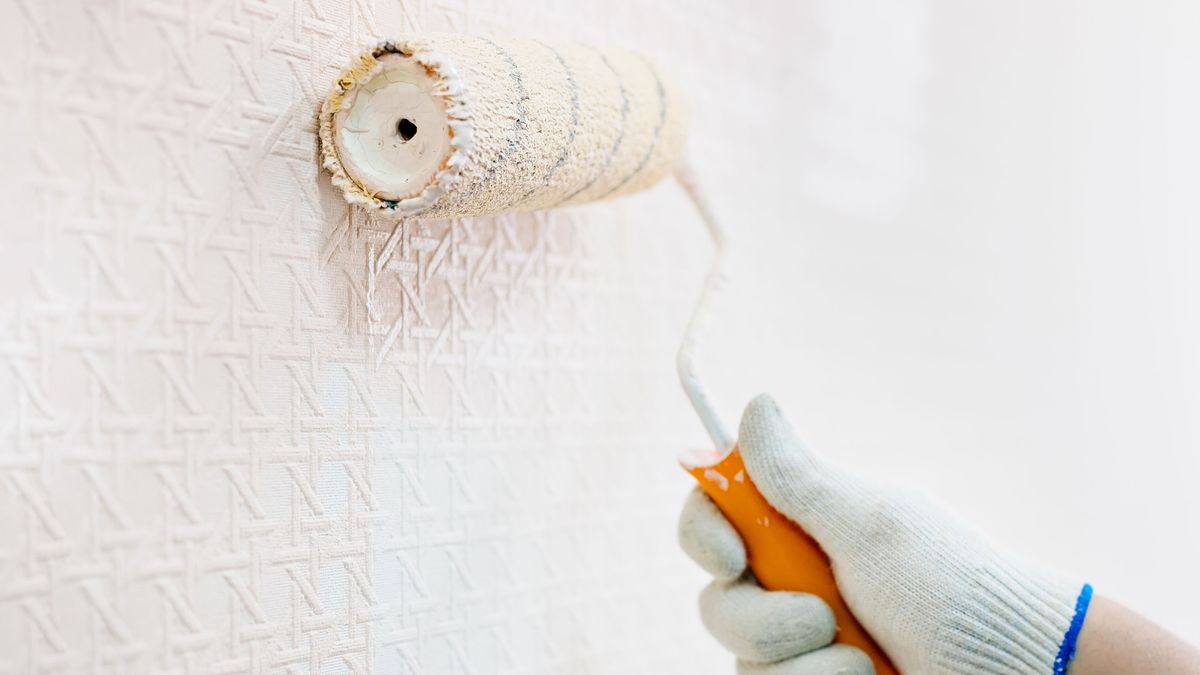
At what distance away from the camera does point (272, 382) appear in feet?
2.05

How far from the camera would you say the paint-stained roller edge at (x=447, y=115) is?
57 centimetres

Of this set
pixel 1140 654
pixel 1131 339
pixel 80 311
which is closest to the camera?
pixel 80 311

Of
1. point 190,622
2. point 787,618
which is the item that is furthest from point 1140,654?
point 190,622

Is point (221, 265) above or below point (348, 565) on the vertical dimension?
above

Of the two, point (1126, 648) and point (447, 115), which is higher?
point (447, 115)

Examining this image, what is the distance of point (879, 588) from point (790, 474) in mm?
96

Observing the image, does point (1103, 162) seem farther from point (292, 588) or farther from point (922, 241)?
point (292, 588)

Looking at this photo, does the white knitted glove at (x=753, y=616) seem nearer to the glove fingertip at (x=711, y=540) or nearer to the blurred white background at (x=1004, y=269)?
the glove fingertip at (x=711, y=540)

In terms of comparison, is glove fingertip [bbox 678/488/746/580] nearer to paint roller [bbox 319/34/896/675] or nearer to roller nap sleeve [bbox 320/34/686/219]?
paint roller [bbox 319/34/896/675]

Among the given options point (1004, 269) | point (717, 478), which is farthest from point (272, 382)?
point (1004, 269)

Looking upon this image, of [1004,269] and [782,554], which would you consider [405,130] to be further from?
[1004,269]

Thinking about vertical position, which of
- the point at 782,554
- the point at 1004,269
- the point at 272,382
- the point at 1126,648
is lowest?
the point at 1126,648

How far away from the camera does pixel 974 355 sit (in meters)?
1.12

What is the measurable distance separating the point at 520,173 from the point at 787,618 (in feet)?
1.14
